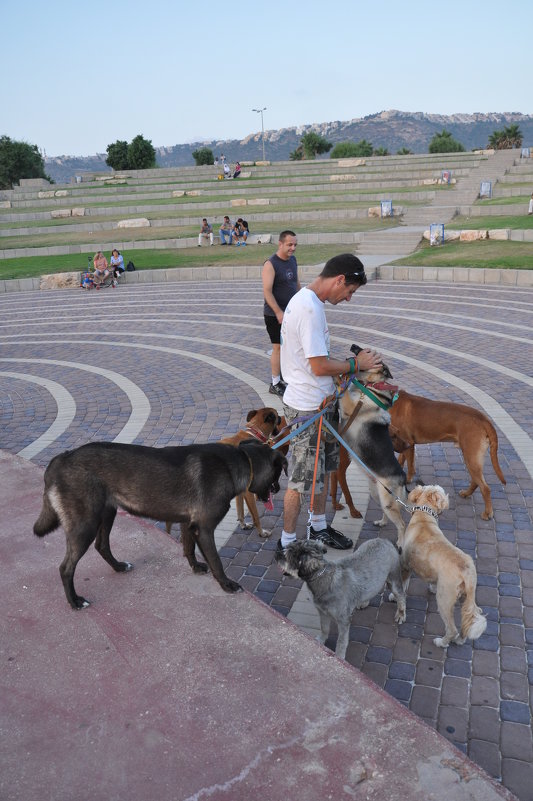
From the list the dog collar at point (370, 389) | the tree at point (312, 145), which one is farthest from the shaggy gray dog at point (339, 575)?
the tree at point (312, 145)

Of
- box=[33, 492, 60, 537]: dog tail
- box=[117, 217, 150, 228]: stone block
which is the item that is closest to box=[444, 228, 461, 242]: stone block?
box=[117, 217, 150, 228]: stone block

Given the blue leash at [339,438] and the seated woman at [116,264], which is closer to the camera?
the blue leash at [339,438]

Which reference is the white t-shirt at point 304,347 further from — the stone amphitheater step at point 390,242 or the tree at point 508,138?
the tree at point 508,138

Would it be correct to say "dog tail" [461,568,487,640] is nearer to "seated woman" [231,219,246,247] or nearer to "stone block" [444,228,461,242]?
"stone block" [444,228,461,242]

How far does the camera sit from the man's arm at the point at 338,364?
4914 millimetres

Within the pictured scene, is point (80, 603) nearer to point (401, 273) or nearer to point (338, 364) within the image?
point (338, 364)

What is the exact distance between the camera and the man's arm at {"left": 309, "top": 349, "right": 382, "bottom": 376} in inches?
193

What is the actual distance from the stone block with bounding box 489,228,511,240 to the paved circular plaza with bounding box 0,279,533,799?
6414 millimetres

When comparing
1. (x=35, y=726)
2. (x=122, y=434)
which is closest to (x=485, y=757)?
(x=35, y=726)

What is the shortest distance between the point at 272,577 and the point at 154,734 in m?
2.10

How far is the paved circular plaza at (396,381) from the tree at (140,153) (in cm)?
5684

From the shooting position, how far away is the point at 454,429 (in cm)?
627

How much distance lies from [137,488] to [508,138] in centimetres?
7399

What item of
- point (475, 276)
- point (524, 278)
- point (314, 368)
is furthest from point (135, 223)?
point (314, 368)
